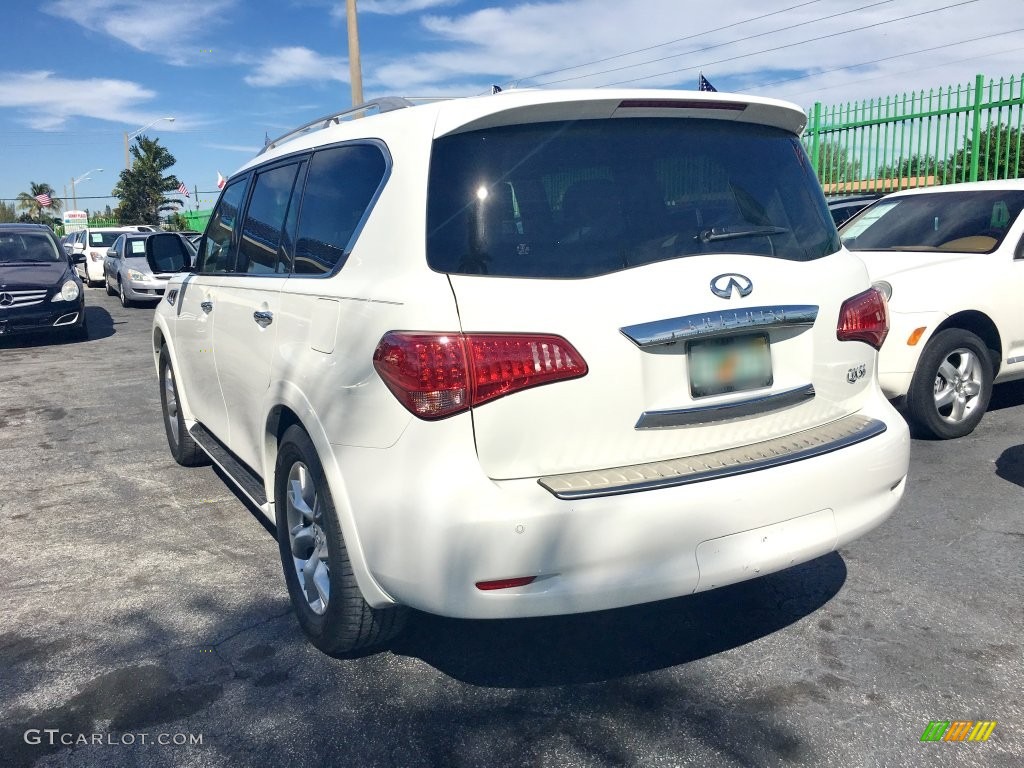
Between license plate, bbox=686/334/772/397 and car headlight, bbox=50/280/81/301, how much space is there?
12.1 meters

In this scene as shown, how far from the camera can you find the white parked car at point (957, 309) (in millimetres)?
5547

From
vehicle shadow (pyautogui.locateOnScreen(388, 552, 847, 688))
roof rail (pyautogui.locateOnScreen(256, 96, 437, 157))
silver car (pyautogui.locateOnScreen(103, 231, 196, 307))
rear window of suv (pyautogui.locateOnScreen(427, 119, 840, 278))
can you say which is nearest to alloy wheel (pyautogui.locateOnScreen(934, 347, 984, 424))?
vehicle shadow (pyautogui.locateOnScreen(388, 552, 847, 688))

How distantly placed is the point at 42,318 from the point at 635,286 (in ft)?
39.5

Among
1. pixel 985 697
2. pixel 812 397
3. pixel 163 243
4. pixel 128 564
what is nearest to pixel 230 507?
pixel 128 564

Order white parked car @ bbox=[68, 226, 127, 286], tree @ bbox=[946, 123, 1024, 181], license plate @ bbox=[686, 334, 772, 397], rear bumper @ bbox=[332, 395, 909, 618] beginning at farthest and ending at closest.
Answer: white parked car @ bbox=[68, 226, 127, 286] → tree @ bbox=[946, 123, 1024, 181] → license plate @ bbox=[686, 334, 772, 397] → rear bumper @ bbox=[332, 395, 909, 618]

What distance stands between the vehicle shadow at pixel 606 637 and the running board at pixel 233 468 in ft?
2.92

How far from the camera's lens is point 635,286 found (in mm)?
2559

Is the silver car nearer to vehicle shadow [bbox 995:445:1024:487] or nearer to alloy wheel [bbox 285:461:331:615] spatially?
alloy wheel [bbox 285:461:331:615]

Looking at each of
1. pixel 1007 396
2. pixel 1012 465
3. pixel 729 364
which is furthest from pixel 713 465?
pixel 1007 396

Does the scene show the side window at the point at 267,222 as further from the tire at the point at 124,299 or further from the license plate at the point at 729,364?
the tire at the point at 124,299

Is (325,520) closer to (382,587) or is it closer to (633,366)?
(382,587)

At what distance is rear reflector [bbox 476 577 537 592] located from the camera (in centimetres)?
243

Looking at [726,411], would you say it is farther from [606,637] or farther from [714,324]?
[606,637]

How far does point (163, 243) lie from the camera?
16.9 ft
